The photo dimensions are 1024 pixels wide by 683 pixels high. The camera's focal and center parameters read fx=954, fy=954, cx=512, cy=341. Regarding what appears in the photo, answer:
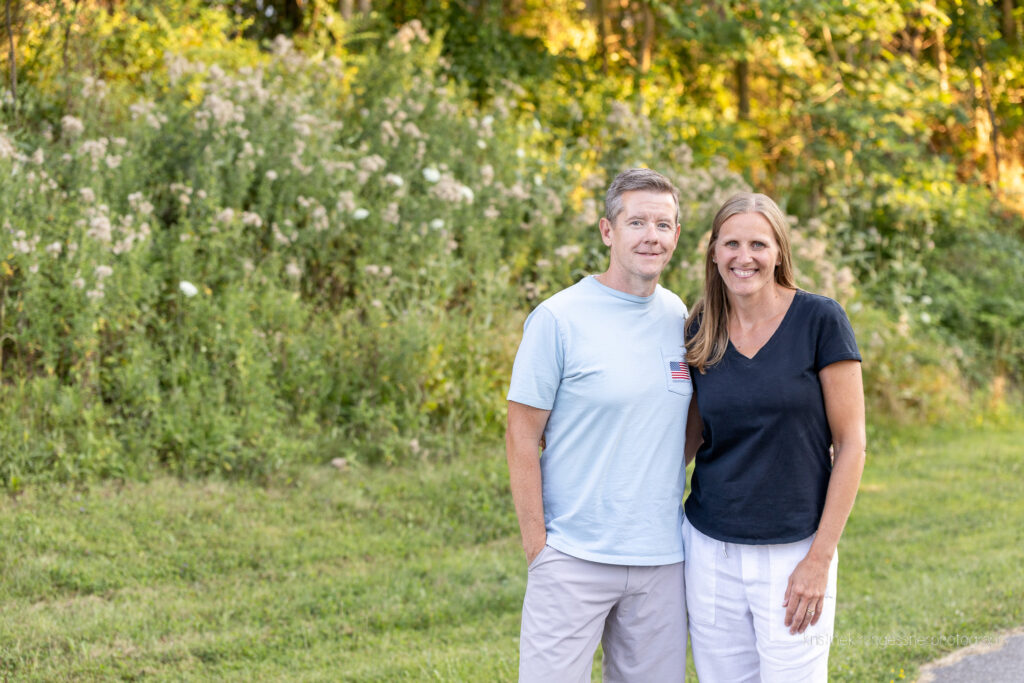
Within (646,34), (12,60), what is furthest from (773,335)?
(646,34)

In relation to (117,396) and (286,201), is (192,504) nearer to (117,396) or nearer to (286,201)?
(117,396)

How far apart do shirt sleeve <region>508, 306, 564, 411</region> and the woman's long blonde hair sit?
41 cm

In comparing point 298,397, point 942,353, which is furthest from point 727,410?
point 942,353

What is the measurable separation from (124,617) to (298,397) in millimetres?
2403

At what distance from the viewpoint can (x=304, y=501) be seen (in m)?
5.97

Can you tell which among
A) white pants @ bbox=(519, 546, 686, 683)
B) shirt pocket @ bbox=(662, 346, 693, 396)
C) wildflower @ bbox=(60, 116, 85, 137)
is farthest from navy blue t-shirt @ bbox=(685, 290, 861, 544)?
wildflower @ bbox=(60, 116, 85, 137)

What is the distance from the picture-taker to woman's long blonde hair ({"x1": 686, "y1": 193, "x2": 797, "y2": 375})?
9.39ft

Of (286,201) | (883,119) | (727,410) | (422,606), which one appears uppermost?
(883,119)

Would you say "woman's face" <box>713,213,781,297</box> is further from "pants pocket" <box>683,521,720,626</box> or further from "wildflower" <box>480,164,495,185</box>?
"wildflower" <box>480,164,495,185</box>

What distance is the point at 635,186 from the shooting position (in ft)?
9.63

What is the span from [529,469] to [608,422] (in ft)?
0.92

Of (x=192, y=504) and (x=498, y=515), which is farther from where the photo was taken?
(x=498, y=515)

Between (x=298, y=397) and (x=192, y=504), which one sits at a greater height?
(x=298, y=397)

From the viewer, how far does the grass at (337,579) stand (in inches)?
168
